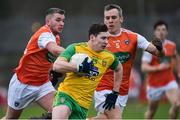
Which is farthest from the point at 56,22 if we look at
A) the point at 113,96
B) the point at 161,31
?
the point at 161,31

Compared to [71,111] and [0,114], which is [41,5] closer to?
[0,114]

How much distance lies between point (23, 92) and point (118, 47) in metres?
1.80

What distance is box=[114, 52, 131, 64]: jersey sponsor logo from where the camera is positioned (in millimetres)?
11292

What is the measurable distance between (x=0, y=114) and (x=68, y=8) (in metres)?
6.85

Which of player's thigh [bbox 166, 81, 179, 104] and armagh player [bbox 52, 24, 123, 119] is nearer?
armagh player [bbox 52, 24, 123, 119]

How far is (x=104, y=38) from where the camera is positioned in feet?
32.0

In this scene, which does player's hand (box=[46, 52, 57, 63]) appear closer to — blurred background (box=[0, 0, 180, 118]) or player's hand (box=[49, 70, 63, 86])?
player's hand (box=[49, 70, 63, 86])

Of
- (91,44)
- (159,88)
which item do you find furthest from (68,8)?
(91,44)

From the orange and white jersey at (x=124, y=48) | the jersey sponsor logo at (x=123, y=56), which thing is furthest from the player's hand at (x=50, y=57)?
the jersey sponsor logo at (x=123, y=56)

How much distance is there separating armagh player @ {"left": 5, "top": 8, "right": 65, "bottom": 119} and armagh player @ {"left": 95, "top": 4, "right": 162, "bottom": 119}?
0.80 meters

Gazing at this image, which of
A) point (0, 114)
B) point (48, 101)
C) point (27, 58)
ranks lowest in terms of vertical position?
point (0, 114)

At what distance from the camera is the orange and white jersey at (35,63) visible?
36.8ft

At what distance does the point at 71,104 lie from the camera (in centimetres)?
965

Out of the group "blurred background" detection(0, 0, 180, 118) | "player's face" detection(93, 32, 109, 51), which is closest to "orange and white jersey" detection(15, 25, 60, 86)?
"player's face" detection(93, 32, 109, 51)
